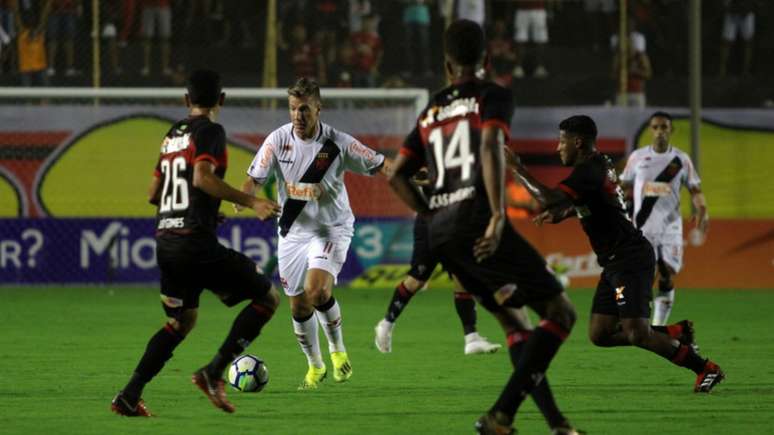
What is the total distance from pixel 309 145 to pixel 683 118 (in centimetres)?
1286

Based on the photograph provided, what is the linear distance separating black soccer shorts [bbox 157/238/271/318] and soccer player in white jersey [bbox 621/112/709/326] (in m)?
6.30

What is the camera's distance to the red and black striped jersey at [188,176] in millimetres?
8328

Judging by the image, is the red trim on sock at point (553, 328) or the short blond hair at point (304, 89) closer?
the red trim on sock at point (553, 328)

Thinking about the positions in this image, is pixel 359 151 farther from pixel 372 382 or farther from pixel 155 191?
pixel 155 191

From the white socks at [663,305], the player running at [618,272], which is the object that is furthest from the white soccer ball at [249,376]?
the white socks at [663,305]

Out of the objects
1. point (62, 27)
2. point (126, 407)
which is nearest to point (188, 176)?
point (126, 407)

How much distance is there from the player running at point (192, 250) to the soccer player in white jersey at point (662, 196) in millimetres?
6350

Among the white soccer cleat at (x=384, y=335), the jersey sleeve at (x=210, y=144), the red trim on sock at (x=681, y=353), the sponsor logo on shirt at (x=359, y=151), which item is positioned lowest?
the white soccer cleat at (x=384, y=335)

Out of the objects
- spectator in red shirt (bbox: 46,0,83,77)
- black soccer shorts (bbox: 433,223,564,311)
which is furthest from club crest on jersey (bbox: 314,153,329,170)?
spectator in red shirt (bbox: 46,0,83,77)

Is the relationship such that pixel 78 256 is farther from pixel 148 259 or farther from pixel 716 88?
pixel 716 88

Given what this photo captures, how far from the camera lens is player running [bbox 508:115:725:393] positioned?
28.6 feet

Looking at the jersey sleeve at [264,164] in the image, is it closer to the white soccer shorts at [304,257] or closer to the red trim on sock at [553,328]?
the white soccer shorts at [304,257]

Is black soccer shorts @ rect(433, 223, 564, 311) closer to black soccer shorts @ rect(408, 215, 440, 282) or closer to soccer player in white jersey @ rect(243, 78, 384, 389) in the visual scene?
soccer player in white jersey @ rect(243, 78, 384, 389)

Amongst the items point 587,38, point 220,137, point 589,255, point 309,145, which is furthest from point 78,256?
point 220,137
